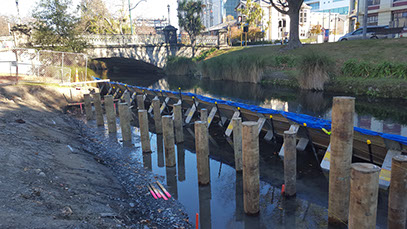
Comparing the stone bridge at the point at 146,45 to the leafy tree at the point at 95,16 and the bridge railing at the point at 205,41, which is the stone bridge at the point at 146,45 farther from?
the leafy tree at the point at 95,16

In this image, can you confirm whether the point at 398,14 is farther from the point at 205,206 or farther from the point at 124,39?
the point at 205,206

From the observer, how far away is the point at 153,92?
1792 centimetres

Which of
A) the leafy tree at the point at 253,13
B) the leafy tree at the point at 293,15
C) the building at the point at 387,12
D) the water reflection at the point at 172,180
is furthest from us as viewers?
the leafy tree at the point at 253,13

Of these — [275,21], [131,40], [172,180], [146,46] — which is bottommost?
[172,180]

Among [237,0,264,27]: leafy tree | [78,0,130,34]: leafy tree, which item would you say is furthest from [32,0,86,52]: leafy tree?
[237,0,264,27]: leafy tree

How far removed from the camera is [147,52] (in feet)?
132

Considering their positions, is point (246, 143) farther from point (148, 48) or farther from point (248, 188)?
point (148, 48)

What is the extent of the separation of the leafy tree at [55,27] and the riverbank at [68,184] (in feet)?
65.8

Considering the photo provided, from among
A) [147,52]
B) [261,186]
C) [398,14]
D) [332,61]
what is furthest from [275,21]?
[261,186]

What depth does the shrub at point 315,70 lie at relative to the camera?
2194 cm

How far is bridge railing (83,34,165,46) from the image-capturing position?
1417 inches

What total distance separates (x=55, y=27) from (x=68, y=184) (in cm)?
2782

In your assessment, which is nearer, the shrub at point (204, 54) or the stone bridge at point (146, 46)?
the stone bridge at point (146, 46)

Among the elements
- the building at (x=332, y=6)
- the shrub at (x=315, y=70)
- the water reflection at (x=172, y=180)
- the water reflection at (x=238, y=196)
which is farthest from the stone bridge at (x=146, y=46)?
the building at (x=332, y=6)
